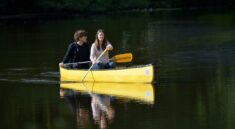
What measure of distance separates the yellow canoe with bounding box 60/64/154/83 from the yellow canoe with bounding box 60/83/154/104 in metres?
0.11

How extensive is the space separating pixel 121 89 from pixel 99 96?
965mm

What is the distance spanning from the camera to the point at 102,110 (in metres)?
12.7

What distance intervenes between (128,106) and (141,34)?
2069cm

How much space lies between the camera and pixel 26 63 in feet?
72.7

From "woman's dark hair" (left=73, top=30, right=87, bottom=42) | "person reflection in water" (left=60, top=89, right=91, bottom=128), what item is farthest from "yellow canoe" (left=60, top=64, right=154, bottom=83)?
"person reflection in water" (left=60, top=89, right=91, bottom=128)

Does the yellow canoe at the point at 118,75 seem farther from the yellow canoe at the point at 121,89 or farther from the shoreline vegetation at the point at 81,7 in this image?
the shoreline vegetation at the point at 81,7

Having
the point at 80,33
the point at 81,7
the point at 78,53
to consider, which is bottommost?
the point at 78,53

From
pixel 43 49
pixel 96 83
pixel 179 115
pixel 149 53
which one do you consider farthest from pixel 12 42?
pixel 179 115

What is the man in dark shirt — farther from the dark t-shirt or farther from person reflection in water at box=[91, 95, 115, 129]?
person reflection in water at box=[91, 95, 115, 129]

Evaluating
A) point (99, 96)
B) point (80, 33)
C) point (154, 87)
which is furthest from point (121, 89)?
point (80, 33)

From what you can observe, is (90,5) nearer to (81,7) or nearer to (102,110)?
(81,7)

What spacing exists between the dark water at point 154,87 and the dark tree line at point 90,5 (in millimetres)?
23324

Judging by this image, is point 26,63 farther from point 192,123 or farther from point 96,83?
point 192,123

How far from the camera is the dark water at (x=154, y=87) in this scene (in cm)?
1163
